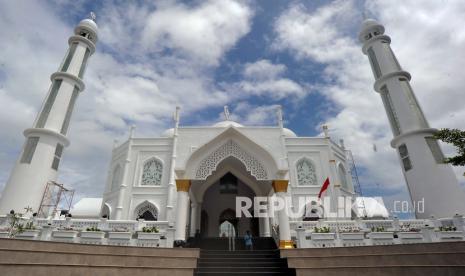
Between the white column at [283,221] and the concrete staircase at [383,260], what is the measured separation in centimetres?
183

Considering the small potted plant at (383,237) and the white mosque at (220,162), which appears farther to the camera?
the white mosque at (220,162)

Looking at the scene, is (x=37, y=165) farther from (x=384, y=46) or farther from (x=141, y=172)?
(x=384, y=46)

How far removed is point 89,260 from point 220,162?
755 centimetres

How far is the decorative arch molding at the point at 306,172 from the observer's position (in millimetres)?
18984

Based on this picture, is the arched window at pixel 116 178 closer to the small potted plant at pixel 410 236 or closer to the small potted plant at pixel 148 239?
the small potted plant at pixel 148 239

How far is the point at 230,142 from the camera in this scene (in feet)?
45.4

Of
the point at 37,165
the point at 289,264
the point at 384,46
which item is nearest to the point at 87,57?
the point at 37,165

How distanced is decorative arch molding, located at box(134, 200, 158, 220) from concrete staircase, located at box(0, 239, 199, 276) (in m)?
9.50

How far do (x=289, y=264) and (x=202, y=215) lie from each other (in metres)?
12.2

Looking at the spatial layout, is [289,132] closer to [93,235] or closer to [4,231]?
[93,235]

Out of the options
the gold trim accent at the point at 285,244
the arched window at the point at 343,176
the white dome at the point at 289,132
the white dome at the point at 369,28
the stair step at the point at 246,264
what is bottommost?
the stair step at the point at 246,264

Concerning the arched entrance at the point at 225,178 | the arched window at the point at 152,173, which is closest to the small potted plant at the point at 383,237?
the arched entrance at the point at 225,178

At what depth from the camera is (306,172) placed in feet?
63.6

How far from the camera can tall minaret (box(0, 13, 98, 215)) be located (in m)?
15.2
